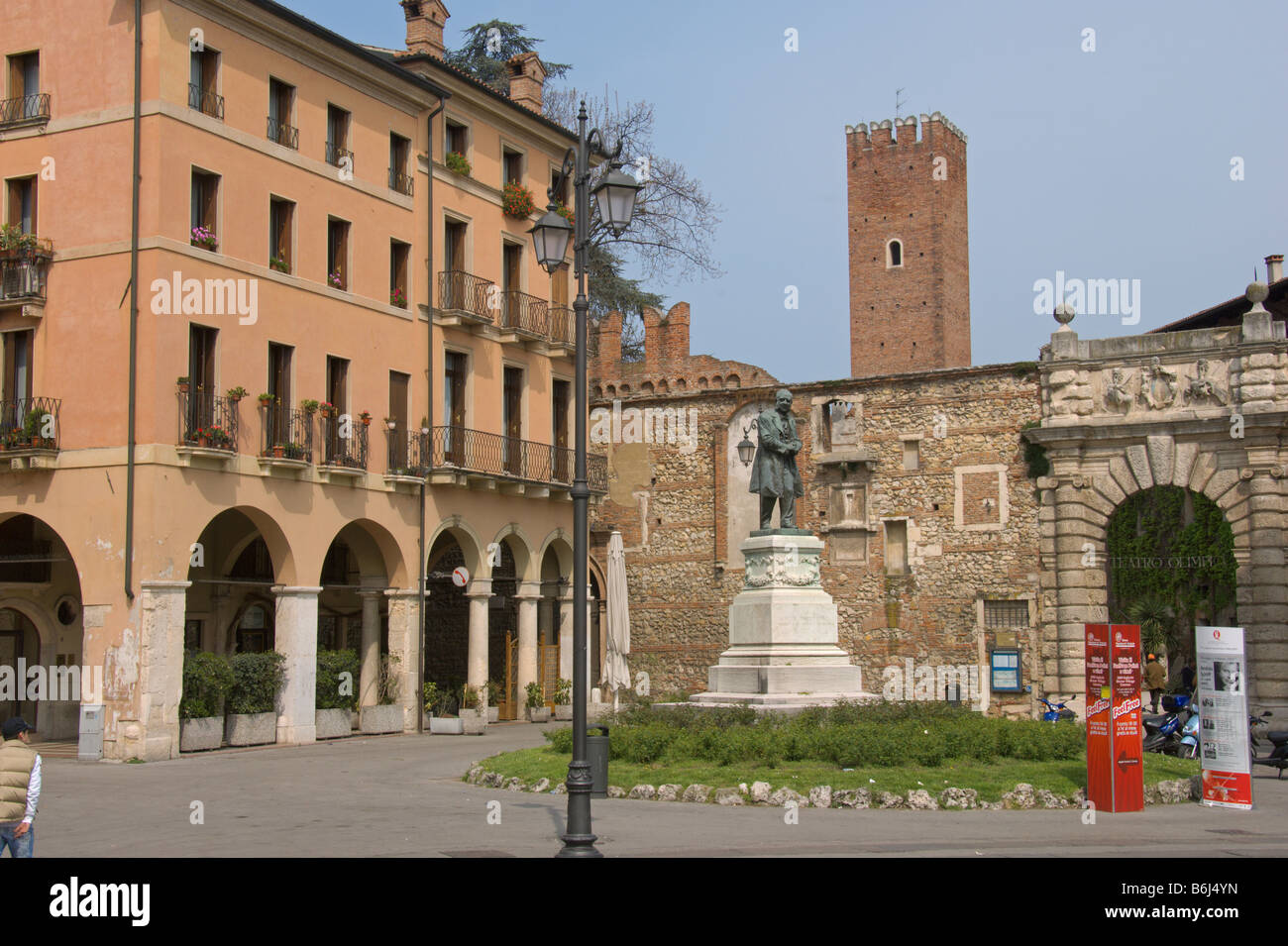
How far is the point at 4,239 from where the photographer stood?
25.0 m

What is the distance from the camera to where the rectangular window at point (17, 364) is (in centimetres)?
2517

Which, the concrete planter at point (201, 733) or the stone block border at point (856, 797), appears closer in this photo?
the stone block border at point (856, 797)

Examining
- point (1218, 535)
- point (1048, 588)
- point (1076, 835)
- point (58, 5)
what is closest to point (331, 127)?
point (58, 5)

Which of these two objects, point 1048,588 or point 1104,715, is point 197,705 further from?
point 1048,588

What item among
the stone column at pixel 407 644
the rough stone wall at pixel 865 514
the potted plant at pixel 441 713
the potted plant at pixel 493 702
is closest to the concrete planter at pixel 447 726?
the potted plant at pixel 441 713

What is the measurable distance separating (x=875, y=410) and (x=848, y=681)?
51.0ft

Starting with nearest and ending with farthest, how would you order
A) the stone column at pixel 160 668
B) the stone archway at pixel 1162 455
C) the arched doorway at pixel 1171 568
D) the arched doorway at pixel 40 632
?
the stone column at pixel 160 668, the arched doorway at pixel 40 632, the stone archway at pixel 1162 455, the arched doorway at pixel 1171 568

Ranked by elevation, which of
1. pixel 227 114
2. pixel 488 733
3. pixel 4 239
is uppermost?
pixel 227 114

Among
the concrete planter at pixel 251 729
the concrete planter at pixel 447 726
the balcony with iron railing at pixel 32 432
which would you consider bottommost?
the concrete planter at pixel 447 726

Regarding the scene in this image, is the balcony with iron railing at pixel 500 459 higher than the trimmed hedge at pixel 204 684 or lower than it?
higher

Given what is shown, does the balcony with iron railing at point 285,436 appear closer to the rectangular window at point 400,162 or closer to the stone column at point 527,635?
the rectangular window at point 400,162

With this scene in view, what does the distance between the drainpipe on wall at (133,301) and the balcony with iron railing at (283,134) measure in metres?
3.16

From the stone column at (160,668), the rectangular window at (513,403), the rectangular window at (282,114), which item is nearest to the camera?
the stone column at (160,668)

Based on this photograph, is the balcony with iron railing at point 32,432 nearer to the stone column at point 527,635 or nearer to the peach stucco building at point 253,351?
the peach stucco building at point 253,351
